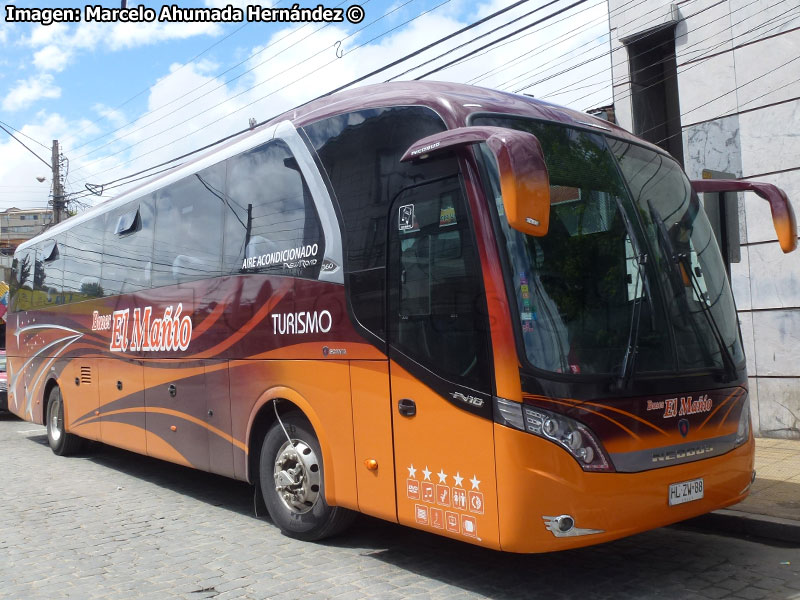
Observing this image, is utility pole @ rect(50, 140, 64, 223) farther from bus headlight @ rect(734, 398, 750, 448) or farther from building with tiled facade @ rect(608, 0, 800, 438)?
bus headlight @ rect(734, 398, 750, 448)

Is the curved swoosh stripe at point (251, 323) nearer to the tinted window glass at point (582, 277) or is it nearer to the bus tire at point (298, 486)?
the bus tire at point (298, 486)

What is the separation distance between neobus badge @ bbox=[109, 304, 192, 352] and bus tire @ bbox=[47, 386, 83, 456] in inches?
106

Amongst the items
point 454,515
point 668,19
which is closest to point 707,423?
point 454,515

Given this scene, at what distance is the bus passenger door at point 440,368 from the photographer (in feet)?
16.2

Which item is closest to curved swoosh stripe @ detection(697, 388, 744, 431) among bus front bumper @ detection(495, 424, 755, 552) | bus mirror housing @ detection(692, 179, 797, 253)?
bus front bumper @ detection(495, 424, 755, 552)

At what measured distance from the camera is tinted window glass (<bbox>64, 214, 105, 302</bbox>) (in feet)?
35.7

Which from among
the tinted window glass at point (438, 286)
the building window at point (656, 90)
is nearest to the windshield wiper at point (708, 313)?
the tinted window glass at point (438, 286)

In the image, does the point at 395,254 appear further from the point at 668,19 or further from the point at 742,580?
the point at 668,19

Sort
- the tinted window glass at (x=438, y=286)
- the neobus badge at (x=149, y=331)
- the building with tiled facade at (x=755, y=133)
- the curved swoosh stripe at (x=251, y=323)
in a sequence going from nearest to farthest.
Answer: the tinted window glass at (x=438, y=286)
the curved swoosh stripe at (x=251, y=323)
the neobus badge at (x=149, y=331)
the building with tiled facade at (x=755, y=133)

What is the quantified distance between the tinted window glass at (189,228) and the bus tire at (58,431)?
4.29m

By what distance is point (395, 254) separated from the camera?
564 centimetres

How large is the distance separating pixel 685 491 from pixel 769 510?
2.08 metres

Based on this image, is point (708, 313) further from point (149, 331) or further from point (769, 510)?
point (149, 331)

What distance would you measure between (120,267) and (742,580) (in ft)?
25.5
